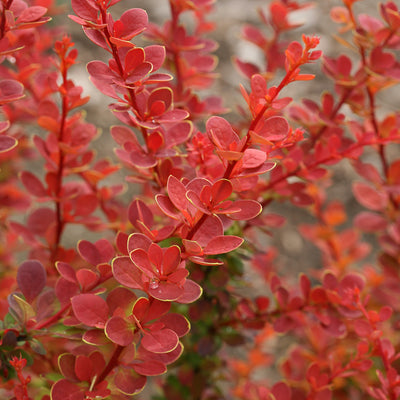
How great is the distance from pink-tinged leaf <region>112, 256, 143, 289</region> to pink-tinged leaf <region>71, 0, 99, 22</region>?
0.90 feet

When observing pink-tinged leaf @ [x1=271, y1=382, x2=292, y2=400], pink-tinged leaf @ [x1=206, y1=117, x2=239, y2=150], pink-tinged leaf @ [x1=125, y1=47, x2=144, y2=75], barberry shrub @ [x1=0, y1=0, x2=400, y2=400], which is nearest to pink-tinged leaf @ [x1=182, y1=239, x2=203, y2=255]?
barberry shrub @ [x1=0, y1=0, x2=400, y2=400]

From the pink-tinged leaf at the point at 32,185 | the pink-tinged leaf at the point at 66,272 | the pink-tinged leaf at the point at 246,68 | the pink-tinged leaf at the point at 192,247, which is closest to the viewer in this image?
the pink-tinged leaf at the point at 192,247

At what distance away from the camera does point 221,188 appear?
0.52 m

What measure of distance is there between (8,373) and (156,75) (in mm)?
416

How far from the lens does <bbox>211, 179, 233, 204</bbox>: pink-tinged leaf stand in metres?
0.52

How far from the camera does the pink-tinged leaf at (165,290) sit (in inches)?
20.3

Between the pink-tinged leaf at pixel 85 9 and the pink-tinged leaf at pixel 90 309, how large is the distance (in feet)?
1.03

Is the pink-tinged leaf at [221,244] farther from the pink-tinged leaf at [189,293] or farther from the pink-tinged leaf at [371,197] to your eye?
the pink-tinged leaf at [371,197]

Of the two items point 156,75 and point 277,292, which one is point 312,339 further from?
point 156,75

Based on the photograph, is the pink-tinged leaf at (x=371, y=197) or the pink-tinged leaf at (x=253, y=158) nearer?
the pink-tinged leaf at (x=253, y=158)

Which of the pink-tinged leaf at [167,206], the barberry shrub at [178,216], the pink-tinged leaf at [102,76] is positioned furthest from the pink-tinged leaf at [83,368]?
the pink-tinged leaf at [102,76]

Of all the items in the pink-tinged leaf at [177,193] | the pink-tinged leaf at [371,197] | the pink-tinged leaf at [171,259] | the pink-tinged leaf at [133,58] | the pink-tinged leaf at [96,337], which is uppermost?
the pink-tinged leaf at [133,58]

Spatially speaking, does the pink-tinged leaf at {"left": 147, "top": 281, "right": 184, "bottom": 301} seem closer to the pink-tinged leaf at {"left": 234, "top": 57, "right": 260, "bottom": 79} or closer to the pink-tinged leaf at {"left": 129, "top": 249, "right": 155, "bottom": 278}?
the pink-tinged leaf at {"left": 129, "top": 249, "right": 155, "bottom": 278}

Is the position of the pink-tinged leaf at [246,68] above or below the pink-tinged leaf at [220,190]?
below
